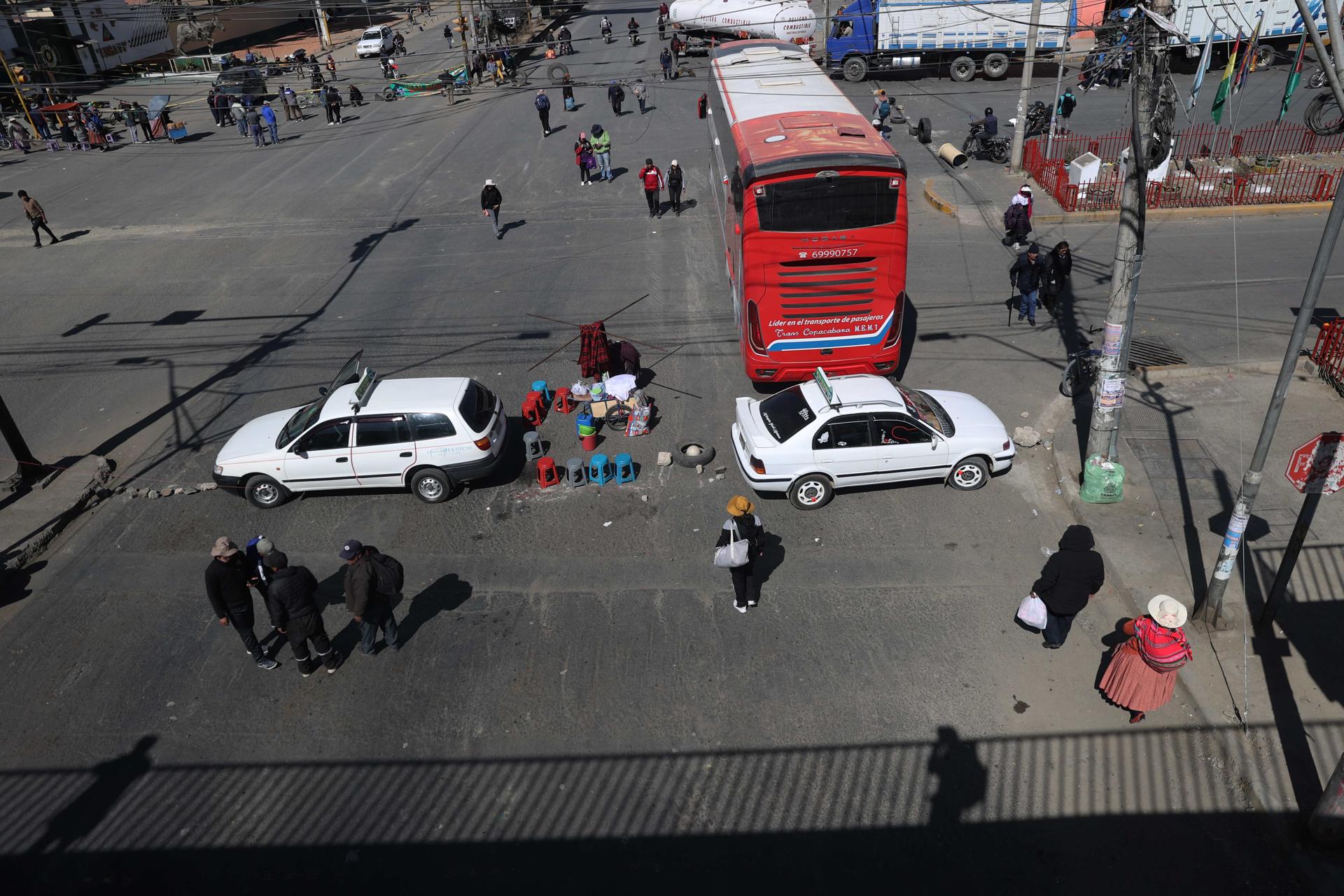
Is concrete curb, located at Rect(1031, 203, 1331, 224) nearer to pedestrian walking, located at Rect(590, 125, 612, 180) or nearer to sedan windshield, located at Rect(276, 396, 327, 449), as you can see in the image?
pedestrian walking, located at Rect(590, 125, 612, 180)

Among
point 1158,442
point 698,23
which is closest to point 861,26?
point 698,23

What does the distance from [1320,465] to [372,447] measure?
10.1 m

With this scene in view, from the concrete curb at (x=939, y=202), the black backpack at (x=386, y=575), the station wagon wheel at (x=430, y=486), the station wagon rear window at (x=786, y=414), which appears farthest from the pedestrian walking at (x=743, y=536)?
the concrete curb at (x=939, y=202)

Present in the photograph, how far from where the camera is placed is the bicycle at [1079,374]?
40.2 feet

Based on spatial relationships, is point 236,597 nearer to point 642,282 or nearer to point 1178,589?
point 1178,589

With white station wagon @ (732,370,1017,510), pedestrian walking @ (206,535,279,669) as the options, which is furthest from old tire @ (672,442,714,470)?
pedestrian walking @ (206,535,279,669)

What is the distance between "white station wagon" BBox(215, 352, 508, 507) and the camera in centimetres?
1045

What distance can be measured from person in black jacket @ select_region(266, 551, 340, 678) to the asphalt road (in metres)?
0.59

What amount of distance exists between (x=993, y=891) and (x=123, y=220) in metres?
27.7

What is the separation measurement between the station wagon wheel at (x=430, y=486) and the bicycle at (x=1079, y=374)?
372 inches

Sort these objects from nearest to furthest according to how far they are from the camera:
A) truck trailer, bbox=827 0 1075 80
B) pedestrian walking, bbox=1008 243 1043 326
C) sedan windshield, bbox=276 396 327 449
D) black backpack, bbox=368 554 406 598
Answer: black backpack, bbox=368 554 406 598 < sedan windshield, bbox=276 396 327 449 < pedestrian walking, bbox=1008 243 1043 326 < truck trailer, bbox=827 0 1075 80

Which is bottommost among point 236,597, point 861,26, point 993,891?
point 993,891

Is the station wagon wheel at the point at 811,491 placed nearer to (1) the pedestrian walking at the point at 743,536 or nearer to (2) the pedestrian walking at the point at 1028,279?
(1) the pedestrian walking at the point at 743,536

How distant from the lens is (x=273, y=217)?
916 inches
